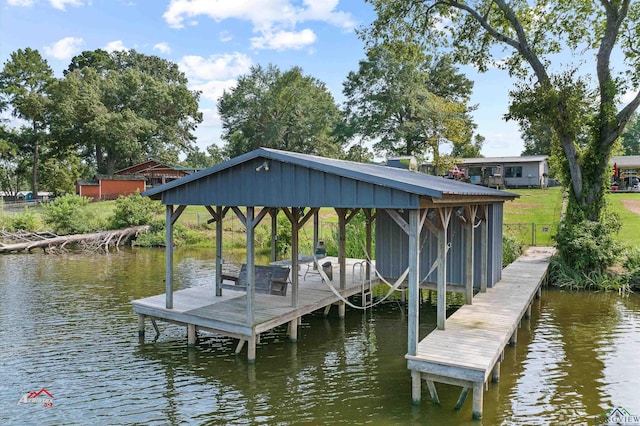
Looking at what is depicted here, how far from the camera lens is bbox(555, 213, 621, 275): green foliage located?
52.9 ft

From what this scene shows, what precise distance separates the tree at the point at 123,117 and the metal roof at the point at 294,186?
38750 mm

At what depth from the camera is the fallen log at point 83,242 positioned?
2444 centimetres

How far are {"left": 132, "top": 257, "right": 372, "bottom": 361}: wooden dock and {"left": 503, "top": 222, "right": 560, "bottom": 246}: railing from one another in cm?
1212

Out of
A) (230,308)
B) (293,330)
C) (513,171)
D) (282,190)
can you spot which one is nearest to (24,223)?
(230,308)

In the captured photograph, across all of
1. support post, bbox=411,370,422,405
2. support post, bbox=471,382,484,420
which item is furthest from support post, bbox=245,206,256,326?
support post, bbox=471,382,484,420

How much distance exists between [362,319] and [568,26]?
49.1ft

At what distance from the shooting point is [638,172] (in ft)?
131

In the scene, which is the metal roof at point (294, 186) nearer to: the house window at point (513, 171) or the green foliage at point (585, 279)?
the green foliage at point (585, 279)

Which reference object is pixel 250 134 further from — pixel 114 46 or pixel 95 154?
pixel 114 46

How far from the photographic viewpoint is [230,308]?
1027cm

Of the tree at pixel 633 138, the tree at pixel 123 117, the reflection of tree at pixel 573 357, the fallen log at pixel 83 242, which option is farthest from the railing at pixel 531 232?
the tree at pixel 633 138

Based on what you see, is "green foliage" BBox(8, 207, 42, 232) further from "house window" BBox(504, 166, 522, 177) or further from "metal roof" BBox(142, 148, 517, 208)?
"house window" BBox(504, 166, 522, 177)

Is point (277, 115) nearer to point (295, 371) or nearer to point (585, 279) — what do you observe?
point (585, 279)

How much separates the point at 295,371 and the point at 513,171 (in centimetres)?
3497
